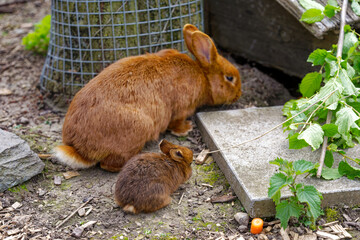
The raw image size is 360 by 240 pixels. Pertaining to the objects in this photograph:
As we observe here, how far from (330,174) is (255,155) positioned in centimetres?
65

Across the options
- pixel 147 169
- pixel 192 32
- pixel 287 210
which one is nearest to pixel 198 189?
pixel 147 169

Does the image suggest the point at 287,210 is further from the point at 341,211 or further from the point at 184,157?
the point at 184,157

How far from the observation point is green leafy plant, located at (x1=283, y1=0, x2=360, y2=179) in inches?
132

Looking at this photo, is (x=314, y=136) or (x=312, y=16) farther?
(x=312, y=16)

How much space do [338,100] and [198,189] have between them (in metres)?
1.39

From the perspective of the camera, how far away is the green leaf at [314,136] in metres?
3.22

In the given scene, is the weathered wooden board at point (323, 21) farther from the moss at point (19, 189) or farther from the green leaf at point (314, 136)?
the moss at point (19, 189)

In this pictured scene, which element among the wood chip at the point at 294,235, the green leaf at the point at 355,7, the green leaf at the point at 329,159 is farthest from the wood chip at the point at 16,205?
the green leaf at the point at 355,7

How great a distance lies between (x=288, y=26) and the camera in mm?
5402

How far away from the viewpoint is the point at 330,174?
3373mm

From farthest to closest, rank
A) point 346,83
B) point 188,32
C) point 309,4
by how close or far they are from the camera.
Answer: point 188,32
point 309,4
point 346,83

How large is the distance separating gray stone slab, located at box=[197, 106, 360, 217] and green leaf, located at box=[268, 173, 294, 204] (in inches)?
5.2

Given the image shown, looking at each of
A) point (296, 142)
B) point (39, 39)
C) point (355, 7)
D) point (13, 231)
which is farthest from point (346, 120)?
point (39, 39)

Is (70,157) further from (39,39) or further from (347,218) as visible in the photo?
(39,39)
